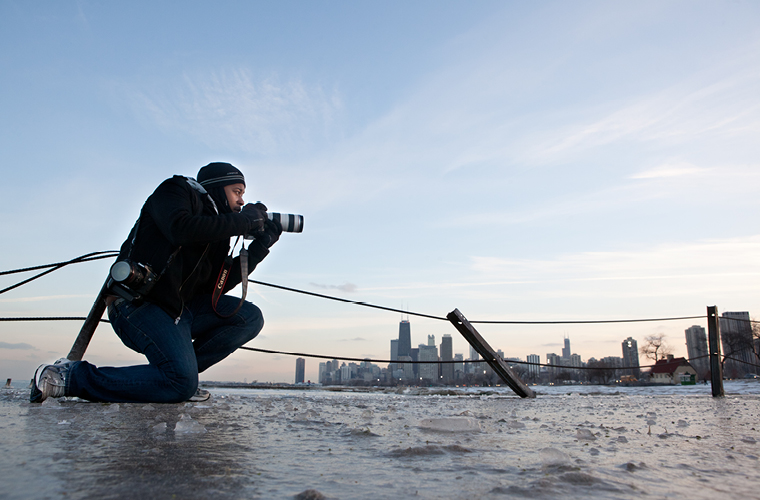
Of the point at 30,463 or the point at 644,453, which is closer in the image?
the point at 30,463

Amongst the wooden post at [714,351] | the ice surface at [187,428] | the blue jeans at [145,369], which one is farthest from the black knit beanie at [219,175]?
the wooden post at [714,351]

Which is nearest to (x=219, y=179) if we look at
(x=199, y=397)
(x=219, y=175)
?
(x=219, y=175)

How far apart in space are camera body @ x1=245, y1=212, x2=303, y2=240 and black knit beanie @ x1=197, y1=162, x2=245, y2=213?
305 mm

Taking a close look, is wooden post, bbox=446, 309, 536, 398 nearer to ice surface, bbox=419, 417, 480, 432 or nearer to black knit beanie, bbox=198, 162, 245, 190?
black knit beanie, bbox=198, 162, 245, 190

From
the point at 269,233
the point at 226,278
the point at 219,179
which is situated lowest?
the point at 226,278

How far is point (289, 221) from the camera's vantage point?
10.4ft

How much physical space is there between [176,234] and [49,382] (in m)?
1.08

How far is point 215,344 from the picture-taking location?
315 centimetres

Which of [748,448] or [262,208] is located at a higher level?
[262,208]

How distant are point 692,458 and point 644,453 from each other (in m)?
0.13

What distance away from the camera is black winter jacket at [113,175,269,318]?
2492 millimetres

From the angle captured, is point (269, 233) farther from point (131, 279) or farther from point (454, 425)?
point (454, 425)

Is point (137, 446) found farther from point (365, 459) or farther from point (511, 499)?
point (511, 499)

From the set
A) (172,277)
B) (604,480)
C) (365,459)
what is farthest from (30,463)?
(172,277)
